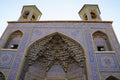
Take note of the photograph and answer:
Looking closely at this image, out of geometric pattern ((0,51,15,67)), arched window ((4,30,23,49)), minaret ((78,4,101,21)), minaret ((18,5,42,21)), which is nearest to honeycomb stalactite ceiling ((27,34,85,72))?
geometric pattern ((0,51,15,67))

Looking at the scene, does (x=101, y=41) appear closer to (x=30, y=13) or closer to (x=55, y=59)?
(x=55, y=59)

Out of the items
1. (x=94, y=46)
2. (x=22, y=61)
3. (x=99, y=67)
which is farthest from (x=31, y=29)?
(x=99, y=67)

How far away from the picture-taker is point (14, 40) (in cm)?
649

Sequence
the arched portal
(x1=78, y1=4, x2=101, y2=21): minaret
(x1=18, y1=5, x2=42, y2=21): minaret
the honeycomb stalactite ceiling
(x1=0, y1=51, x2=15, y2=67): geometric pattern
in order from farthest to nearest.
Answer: (x1=18, y1=5, x2=42, y2=21): minaret < (x1=78, y1=4, x2=101, y2=21): minaret < the honeycomb stalactite ceiling < the arched portal < (x1=0, y1=51, x2=15, y2=67): geometric pattern

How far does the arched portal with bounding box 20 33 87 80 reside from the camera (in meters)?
5.56

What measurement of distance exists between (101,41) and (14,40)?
164 inches

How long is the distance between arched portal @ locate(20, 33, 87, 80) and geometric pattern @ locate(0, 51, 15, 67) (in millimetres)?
609

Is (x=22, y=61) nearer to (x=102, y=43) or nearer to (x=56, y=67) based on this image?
(x=56, y=67)

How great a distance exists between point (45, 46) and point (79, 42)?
1.58 meters

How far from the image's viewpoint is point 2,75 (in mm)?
4965

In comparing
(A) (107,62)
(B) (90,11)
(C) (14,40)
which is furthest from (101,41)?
(C) (14,40)

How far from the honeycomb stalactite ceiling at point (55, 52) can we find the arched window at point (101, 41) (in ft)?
3.09

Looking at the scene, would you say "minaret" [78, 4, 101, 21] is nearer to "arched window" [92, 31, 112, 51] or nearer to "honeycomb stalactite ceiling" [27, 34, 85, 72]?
"arched window" [92, 31, 112, 51]

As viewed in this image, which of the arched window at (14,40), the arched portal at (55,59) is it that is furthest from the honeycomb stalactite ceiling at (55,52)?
the arched window at (14,40)
